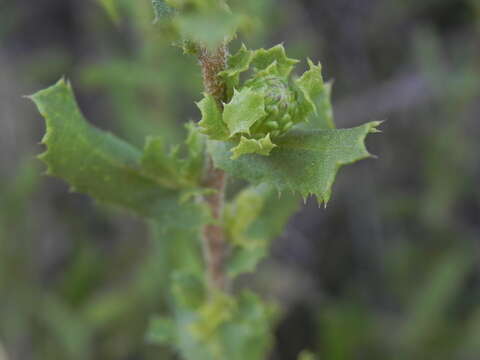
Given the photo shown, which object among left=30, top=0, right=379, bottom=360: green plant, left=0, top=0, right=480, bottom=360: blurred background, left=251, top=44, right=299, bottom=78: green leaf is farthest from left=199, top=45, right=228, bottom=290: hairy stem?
left=0, top=0, right=480, bottom=360: blurred background

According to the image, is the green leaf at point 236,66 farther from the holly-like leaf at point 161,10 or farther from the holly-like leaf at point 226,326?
the holly-like leaf at point 226,326

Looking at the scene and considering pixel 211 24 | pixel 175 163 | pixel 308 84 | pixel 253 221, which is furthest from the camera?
pixel 253 221

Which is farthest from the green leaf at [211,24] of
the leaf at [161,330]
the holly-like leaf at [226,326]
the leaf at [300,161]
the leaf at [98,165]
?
the leaf at [161,330]

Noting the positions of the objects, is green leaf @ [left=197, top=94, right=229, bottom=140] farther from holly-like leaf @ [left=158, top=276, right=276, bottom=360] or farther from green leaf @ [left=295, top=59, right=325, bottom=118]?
holly-like leaf @ [left=158, top=276, right=276, bottom=360]

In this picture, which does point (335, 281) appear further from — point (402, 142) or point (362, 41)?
point (362, 41)

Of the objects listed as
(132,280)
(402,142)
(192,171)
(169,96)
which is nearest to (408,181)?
(402,142)

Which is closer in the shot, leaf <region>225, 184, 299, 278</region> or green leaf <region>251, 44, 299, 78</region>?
green leaf <region>251, 44, 299, 78</region>

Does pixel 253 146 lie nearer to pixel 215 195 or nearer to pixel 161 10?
pixel 161 10

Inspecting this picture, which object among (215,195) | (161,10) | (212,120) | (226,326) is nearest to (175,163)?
(215,195)
